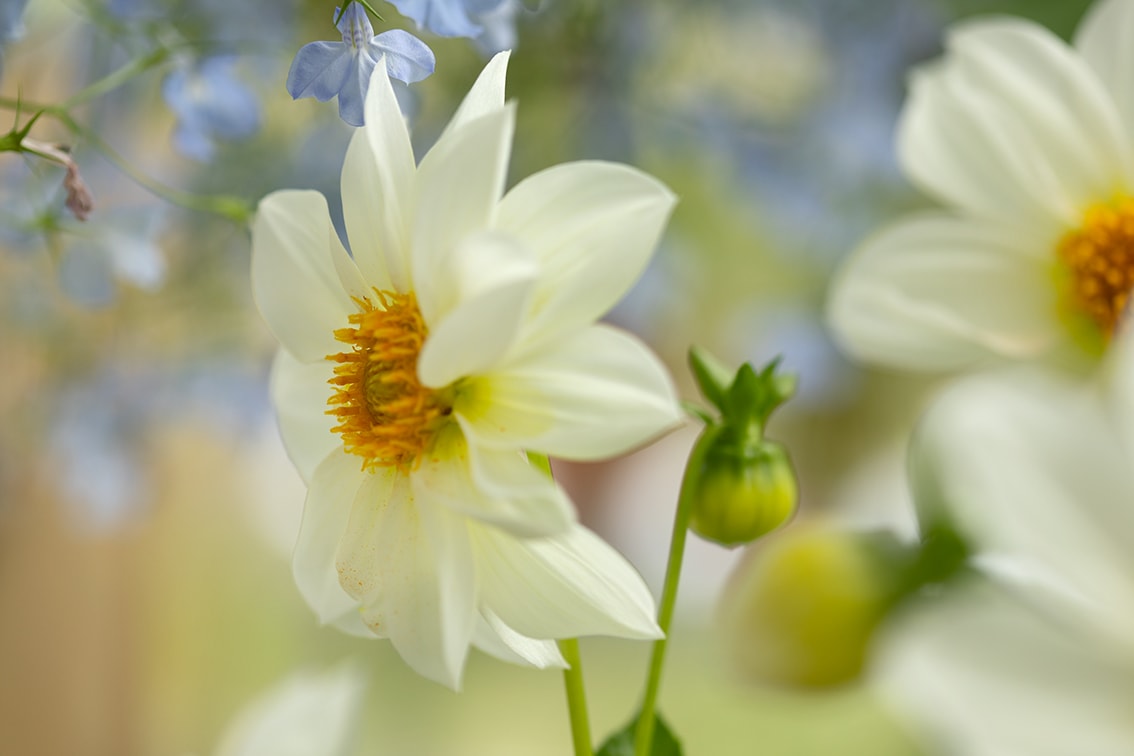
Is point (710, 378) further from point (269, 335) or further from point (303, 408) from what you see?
point (269, 335)

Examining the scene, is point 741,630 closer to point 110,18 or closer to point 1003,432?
point 1003,432

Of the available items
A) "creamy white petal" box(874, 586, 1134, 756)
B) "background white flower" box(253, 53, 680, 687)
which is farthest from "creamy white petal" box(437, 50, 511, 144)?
"creamy white petal" box(874, 586, 1134, 756)

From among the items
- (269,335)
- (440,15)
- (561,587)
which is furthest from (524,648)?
(269,335)

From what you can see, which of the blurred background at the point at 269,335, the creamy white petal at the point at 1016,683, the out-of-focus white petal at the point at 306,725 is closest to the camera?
the creamy white petal at the point at 1016,683

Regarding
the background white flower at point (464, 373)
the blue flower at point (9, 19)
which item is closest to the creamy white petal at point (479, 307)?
the background white flower at point (464, 373)

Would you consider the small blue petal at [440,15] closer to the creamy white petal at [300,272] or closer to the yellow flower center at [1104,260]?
the creamy white petal at [300,272]

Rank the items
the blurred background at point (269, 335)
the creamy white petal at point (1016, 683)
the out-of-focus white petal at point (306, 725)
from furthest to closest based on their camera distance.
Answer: the blurred background at point (269, 335)
the out-of-focus white petal at point (306, 725)
the creamy white petal at point (1016, 683)

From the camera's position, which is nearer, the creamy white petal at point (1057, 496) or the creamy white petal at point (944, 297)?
the creamy white petal at point (1057, 496)

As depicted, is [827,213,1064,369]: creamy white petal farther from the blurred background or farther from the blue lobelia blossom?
the blue lobelia blossom
